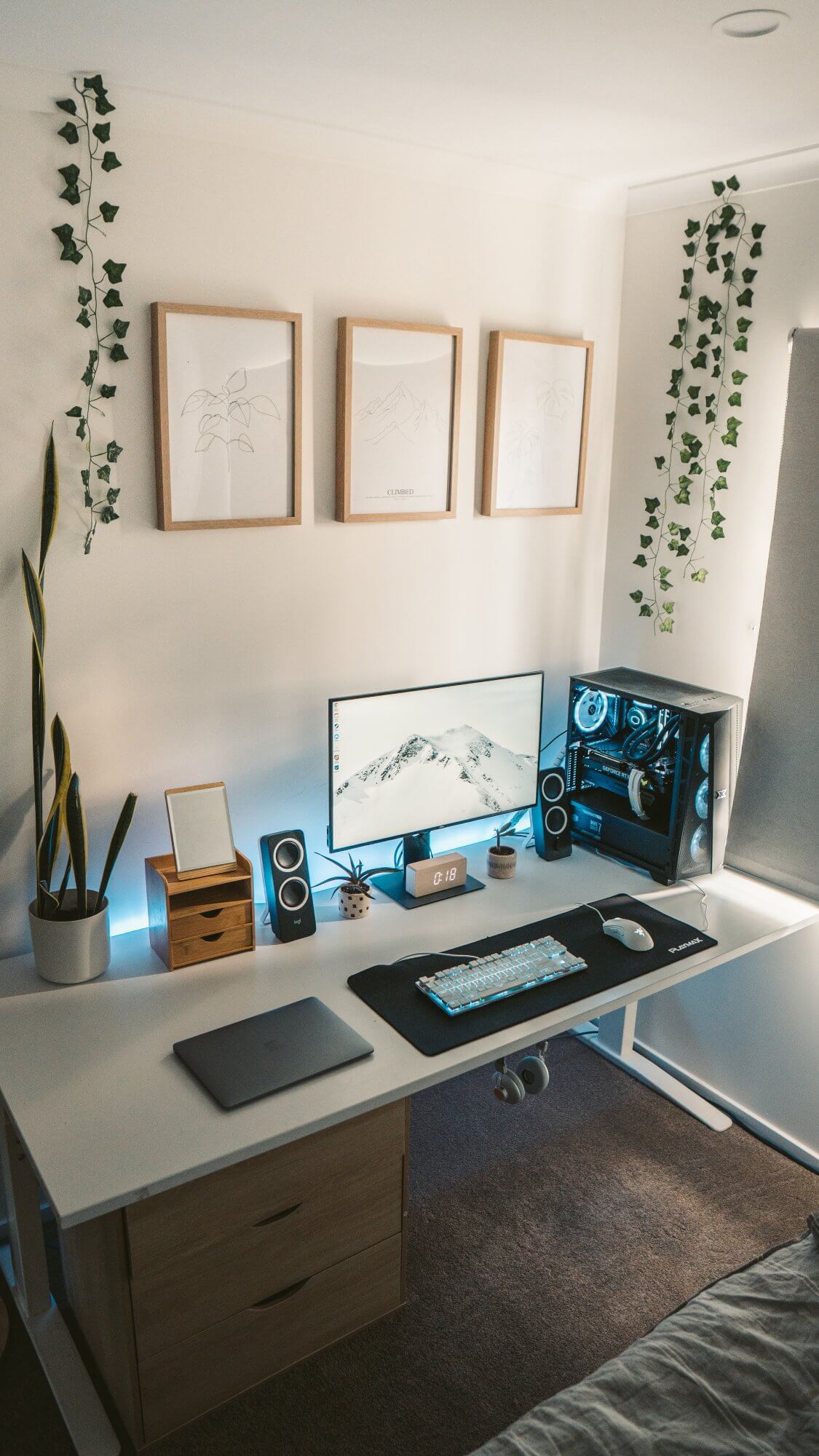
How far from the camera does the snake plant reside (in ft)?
6.04

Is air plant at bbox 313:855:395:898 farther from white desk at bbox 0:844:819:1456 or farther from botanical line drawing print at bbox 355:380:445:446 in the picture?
botanical line drawing print at bbox 355:380:445:446

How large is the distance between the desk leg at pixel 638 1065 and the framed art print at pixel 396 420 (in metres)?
1.43

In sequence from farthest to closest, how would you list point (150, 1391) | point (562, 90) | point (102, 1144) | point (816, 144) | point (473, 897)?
1. point (473, 897)
2. point (816, 144)
3. point (562, 90)
4. point (150, 1391)
5. point (102, 1144)

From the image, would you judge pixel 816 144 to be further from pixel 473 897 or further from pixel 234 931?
pixel 234 931

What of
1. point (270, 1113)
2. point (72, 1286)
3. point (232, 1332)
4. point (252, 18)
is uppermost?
point (252, 18)

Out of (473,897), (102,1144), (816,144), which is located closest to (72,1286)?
(102,1144)

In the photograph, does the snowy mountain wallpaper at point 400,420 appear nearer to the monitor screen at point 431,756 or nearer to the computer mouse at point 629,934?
the monitor screen at point 431,756

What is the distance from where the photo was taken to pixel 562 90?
183 cm

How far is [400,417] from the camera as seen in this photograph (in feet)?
7.58

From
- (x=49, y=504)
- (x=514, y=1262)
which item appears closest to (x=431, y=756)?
(x=49, y=504)

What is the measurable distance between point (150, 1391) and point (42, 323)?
1816 millimetres

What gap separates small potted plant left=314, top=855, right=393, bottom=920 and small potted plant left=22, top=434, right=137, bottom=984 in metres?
0.50

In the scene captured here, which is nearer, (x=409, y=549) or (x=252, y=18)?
(x=252, y=18)

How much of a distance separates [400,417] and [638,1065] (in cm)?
181
